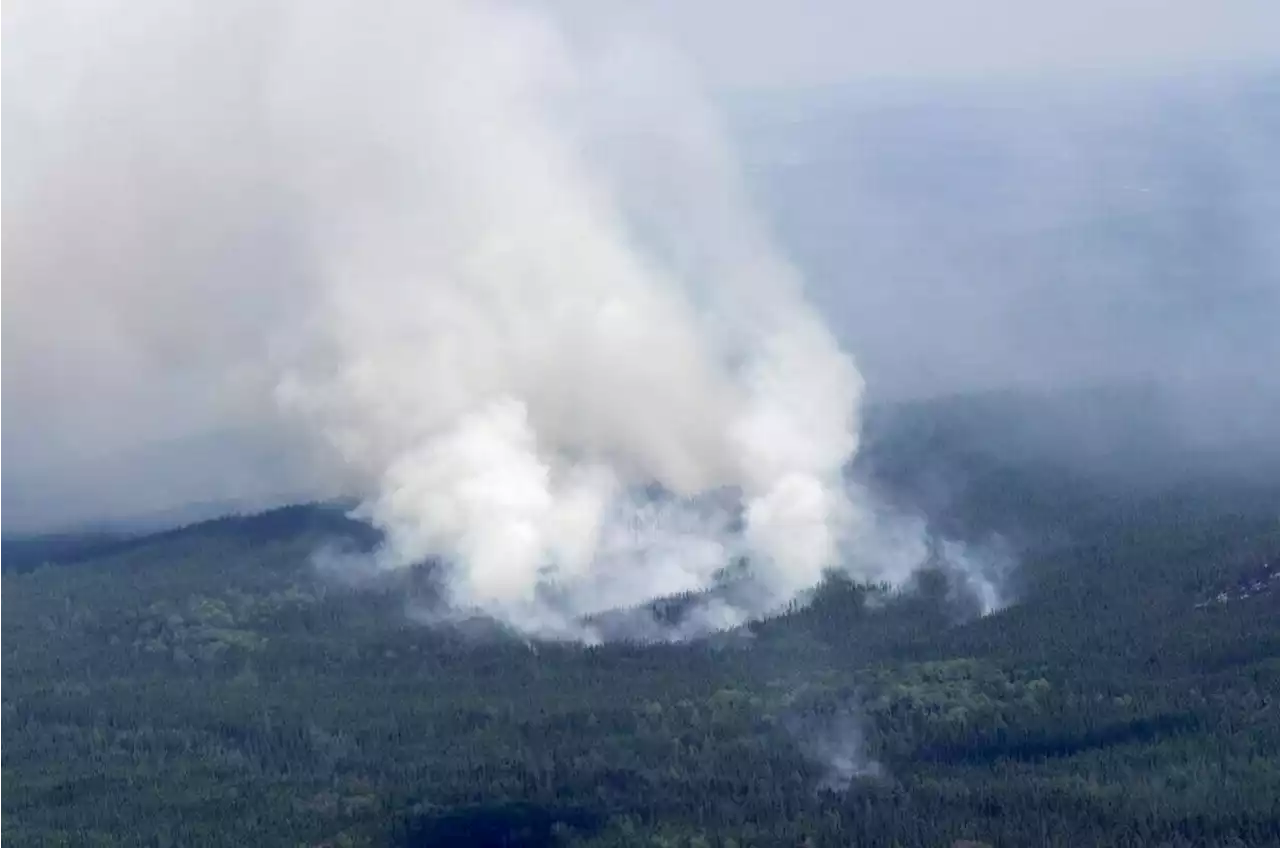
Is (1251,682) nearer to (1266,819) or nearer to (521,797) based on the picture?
(1266,819)

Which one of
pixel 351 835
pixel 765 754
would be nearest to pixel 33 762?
pixel 351 835

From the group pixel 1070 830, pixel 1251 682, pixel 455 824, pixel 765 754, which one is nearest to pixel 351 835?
pixel 455 824

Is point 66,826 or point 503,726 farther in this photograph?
point 503,726

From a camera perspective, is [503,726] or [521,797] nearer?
[521,797]

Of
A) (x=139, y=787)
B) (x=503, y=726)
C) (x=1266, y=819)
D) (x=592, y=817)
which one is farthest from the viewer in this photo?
(x=503, y=726)

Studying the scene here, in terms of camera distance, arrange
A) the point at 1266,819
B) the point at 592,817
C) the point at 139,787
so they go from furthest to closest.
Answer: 1. the point at 139,787
2. the point at 592,817
3. the point at 1266,819

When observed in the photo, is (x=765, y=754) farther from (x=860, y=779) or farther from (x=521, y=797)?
(x=521, y=797)

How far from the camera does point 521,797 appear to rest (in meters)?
177

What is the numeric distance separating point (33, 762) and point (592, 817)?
60722mm

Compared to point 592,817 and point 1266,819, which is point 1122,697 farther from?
point 592,817

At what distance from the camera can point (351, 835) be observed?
168 metres

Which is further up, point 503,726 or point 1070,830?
point 503,726

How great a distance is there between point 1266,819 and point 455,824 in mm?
66259

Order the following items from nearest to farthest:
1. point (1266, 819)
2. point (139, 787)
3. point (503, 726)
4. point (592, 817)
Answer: point (1266, 819), point (592, 817), point (139, 787), point (503, 726)
